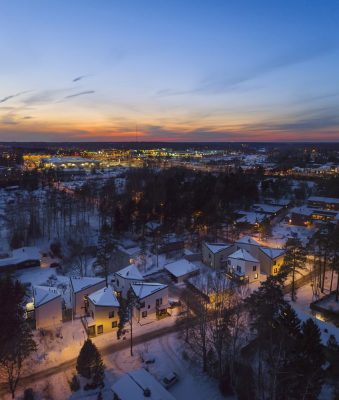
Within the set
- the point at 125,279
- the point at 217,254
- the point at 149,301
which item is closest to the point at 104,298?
the point at 149,301

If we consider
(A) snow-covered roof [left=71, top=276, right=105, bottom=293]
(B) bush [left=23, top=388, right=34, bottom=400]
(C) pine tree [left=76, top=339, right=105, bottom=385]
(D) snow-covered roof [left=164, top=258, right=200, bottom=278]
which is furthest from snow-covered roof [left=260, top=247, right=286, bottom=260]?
(B) bush [left=23, top=388, right=34, bottom=400]

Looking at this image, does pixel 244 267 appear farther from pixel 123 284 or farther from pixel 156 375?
pixel 156 375

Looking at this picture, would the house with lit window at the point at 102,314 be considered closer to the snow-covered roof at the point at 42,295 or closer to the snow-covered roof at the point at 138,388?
the snow-covered roof at the point at 42,295

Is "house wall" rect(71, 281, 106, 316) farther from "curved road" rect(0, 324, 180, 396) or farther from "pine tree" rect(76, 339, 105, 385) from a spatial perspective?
"pine tree" rect(76, 339, 105, 385)

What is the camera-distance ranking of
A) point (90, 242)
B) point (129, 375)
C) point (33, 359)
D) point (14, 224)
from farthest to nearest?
point (14, 224) → point (90, 242) → point (33, 359) → point (129, 375)

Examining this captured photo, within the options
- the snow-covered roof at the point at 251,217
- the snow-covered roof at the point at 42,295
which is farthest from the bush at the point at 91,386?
the snow-covered roof at the point at 251,217

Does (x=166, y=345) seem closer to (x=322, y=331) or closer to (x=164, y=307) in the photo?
(x=164, y=307)

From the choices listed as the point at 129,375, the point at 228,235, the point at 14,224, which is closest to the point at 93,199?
the point at 14,224

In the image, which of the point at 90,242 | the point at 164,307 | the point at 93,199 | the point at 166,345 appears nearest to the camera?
the point at 166,345
